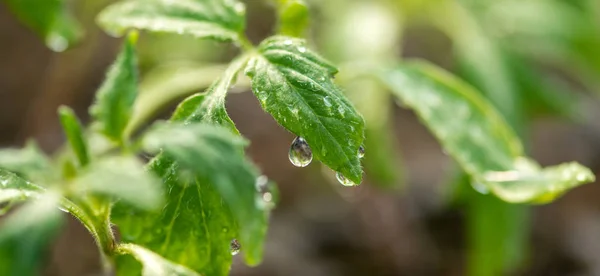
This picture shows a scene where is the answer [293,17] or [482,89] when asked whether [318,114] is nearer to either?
[293,17]

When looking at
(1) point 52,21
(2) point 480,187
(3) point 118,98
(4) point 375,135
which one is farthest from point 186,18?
(4) point 375,135

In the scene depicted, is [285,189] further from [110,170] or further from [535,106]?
[110,170]

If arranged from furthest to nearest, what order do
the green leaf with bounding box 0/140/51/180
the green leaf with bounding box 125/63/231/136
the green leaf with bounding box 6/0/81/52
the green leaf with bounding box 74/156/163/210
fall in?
1. the green leaf with bounding box 125/63/231/136
2. the green leaf with bounding box 6/0/81/52
3. the green leaf with bounding box 0/140/51/180
4. the green leaf with bounding box 74/156/163/210

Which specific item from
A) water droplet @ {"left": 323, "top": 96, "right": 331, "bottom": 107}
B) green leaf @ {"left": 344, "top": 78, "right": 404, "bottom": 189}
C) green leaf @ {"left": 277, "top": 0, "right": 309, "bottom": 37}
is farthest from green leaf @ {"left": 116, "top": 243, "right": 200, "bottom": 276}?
green leaf @ {"left": 344, "top": 78, "right": 404, "bottom": 189}

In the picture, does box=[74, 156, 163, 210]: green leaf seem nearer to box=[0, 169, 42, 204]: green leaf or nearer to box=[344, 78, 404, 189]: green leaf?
box=[0, 169, 42, 204]: green leaf

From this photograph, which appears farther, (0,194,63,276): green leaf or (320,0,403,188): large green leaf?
(320,0,403,188): large green leaf

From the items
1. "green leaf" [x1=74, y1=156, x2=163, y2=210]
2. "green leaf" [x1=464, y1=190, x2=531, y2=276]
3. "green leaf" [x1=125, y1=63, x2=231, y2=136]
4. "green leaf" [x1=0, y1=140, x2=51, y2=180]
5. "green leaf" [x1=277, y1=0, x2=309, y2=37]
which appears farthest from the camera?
"green leaf" [x1=464, y1=190, x2=531, y2=276]
